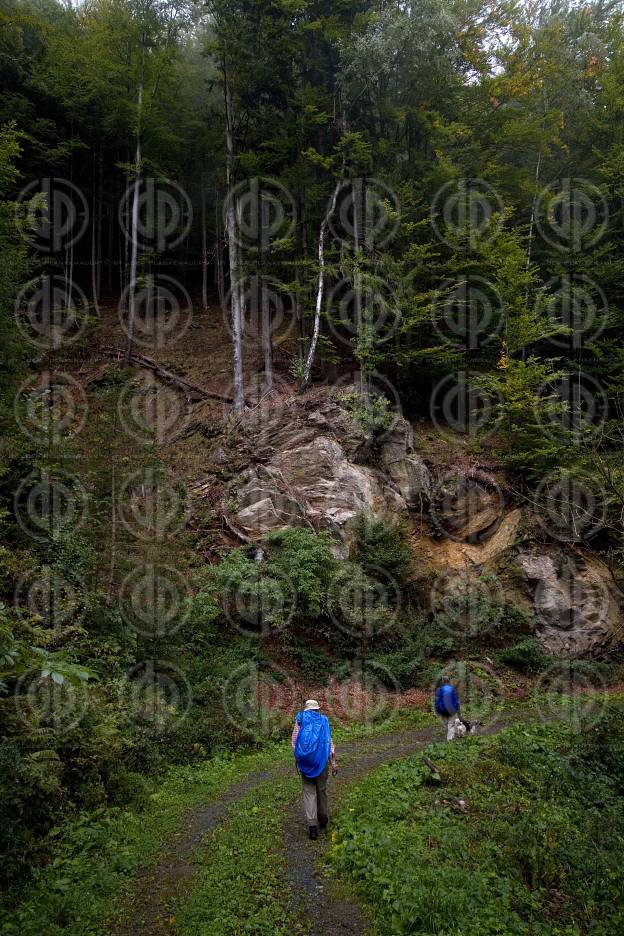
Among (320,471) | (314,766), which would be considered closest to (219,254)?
(320,471)

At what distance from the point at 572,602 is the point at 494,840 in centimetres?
1185

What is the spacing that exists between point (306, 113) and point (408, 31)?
14.8 feet

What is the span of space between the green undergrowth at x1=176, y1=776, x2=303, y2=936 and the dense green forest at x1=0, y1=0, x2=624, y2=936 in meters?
0.05

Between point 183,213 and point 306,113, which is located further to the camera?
point 183,213

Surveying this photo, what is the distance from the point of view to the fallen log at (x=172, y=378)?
2161 cm

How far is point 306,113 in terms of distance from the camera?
67.7 ft

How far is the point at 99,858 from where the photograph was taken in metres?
6.32

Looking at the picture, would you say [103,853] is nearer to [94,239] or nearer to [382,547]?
[382,547]

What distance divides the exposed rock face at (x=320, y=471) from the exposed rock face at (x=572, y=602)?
171 inches

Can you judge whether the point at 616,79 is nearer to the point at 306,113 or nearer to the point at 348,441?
the point at 306,113

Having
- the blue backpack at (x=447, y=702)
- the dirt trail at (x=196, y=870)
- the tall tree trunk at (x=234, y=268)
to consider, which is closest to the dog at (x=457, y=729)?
the blue backpack at (x=447, y=702)

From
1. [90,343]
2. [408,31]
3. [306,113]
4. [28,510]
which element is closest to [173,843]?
[28,510]

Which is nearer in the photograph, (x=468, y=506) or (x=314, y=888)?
(x=314, y=888)

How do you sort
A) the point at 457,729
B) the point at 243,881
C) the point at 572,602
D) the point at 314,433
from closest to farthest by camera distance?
the point at 243,881
the point at 457,729
the point at 572,602
the point at 314,433
